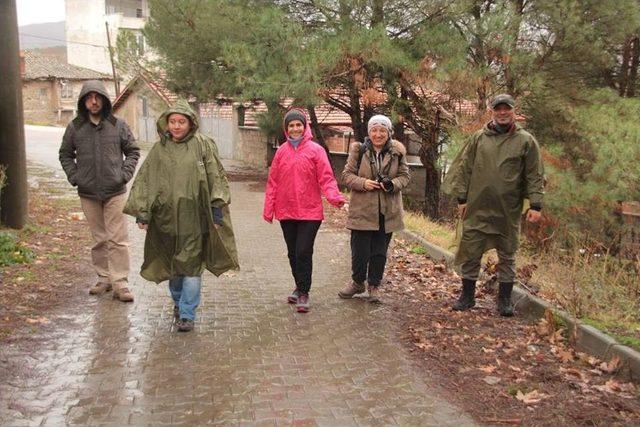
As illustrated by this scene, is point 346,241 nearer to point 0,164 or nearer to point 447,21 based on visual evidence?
point 0,164

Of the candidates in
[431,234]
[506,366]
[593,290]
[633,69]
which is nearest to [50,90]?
[633,69]

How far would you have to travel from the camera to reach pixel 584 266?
6172mm

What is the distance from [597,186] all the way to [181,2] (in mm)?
11308

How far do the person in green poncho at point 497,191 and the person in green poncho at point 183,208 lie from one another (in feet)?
6.99

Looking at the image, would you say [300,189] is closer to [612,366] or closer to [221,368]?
[221,368]

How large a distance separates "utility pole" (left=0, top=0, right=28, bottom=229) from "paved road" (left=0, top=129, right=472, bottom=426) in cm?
285

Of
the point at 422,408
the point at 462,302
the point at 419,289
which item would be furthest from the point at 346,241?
the point at 422,408

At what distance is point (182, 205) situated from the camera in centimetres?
522

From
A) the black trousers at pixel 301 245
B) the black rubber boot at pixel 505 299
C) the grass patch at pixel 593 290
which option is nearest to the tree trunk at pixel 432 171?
the grass patch at pixel 593 290

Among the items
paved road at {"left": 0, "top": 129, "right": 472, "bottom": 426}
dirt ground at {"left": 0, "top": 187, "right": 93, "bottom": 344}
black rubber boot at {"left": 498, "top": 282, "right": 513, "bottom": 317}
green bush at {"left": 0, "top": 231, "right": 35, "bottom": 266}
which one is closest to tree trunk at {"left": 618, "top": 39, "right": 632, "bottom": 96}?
black rubber boot at {"left": 498, "top": 282, "right": 513, "bottom": 317}

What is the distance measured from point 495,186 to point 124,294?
11.6ft

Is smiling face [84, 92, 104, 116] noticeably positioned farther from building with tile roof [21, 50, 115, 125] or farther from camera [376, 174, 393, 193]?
building with tile roof [21, 50, 115, 125]

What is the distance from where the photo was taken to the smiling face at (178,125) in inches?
207

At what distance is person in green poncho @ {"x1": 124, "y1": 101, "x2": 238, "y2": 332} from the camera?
17.2 feet
